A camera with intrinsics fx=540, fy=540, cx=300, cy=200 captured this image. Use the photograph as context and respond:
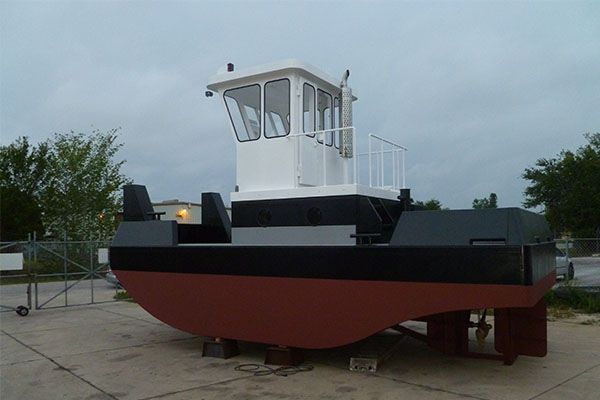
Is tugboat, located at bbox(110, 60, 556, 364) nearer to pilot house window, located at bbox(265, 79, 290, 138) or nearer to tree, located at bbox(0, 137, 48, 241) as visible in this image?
pilot house window, located at bbox(265, 79, 290, 138)

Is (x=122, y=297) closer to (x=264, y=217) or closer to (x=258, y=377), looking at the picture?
(x=264, y=217)

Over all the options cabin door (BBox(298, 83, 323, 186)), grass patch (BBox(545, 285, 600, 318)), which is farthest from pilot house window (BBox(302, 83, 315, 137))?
grass patch (BBox(545, 285, 600, 318))

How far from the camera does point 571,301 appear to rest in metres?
10.2

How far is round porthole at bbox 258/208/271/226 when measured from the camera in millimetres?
6230

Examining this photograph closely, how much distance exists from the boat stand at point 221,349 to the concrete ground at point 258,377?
0.37ft

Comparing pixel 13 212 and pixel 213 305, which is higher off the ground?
pixel 13 212

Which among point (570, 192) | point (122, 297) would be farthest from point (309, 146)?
point (570, 192)

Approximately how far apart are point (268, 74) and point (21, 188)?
23135 millimetres

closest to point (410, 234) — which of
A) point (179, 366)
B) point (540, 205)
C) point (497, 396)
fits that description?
point (497, 396)

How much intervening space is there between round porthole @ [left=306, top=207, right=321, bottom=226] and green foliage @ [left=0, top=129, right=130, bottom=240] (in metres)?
19.2

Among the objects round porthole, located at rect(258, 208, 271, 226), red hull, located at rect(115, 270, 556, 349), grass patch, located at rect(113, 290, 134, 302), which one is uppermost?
round porthole, located at rect(258, 208, 271, 226)

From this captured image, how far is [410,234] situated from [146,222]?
3.56 m

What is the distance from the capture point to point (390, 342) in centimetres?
652

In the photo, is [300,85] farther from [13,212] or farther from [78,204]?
[13,212]
